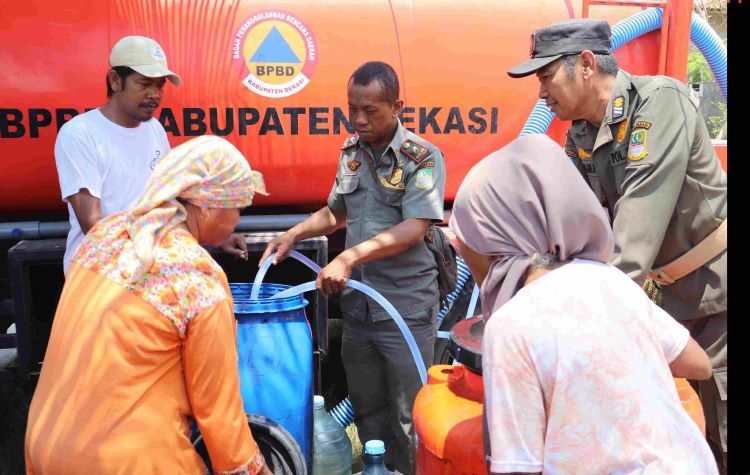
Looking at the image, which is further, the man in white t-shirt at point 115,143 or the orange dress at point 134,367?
the man in white t-shirt at point 115,143

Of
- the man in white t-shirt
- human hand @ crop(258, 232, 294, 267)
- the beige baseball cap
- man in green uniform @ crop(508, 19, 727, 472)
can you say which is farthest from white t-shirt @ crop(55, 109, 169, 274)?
man in green uniform @ crop(508, 19, 727, 472)

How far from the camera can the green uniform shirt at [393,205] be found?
9.41 ft

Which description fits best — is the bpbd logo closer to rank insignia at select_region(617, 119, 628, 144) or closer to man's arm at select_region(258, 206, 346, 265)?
man's arm at select_region(258, 206, 346, 265)

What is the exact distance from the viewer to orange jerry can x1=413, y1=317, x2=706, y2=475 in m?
1.76

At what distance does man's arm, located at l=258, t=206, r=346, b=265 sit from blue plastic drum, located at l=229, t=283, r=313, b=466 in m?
0.31

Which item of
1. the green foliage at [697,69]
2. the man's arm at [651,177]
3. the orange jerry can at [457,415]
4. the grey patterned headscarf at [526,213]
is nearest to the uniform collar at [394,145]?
the man's arm at [651,177]

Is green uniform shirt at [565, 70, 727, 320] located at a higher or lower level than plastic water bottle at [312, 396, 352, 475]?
higher

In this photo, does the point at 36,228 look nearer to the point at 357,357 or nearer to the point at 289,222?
the point at 289,222

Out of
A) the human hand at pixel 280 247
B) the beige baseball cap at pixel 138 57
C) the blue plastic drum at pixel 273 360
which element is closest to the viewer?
the blue plastic drum at pixel 273 360

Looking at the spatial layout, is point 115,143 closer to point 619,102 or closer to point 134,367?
point 134,367

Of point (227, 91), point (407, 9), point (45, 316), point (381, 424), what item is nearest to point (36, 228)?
point (45, 316)

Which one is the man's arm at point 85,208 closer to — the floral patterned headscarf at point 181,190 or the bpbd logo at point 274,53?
the bpbd logo at point 274,53

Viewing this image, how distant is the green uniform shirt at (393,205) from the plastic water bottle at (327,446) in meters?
0.45
